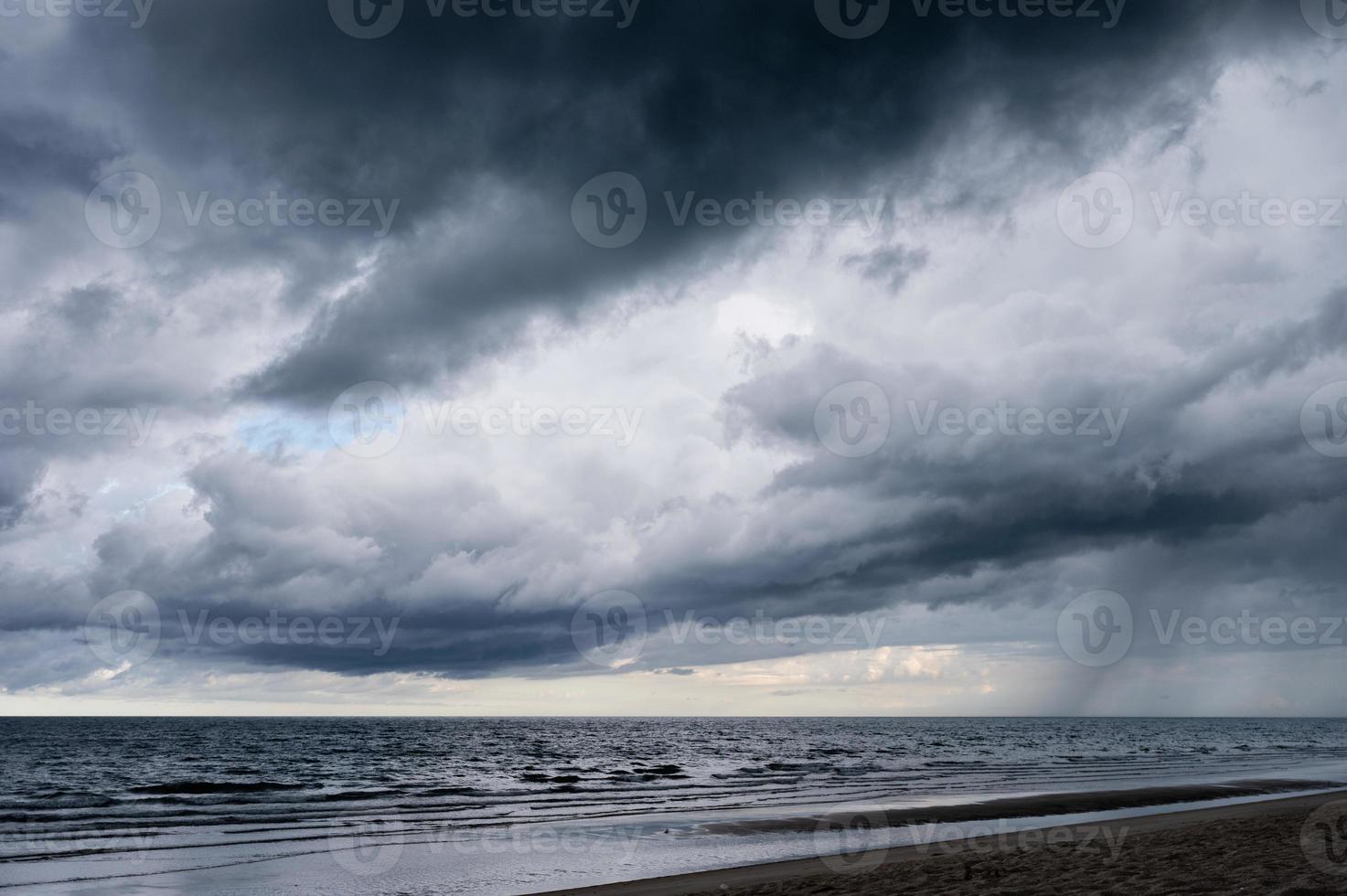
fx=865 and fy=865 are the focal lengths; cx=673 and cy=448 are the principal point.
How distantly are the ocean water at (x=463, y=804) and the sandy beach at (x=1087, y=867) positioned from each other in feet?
10.8

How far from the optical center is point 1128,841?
20797mm

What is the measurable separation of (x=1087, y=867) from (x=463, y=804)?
94.1 ft

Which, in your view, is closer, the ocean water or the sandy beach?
the sandy beach

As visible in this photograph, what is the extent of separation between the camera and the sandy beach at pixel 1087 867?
47.3 feet

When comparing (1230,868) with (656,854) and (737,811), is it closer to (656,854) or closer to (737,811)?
(656,854)

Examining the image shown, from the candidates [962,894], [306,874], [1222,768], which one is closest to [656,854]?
[306,874]

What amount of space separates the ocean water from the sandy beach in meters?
3.29

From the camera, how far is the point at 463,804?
38375 millimetres

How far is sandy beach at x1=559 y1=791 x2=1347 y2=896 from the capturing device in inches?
568

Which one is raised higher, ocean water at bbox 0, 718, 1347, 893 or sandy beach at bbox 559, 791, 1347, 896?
sandy beach at bbox 559, 791, 1347, 896

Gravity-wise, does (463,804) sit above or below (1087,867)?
below

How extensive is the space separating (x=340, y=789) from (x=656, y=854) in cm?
2915

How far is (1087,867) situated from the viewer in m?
16.9

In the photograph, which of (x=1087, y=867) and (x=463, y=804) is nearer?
(x=1087, y=867)
